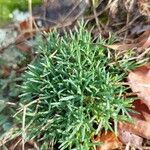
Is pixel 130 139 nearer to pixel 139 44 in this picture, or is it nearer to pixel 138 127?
pixel 138 127

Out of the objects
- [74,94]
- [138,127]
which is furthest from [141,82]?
[74,94]

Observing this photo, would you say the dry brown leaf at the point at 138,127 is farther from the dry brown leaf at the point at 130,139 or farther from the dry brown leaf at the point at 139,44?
the dry brown leaf at the point at 139,44

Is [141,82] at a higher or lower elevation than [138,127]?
higher

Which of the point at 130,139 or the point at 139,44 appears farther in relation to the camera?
the point at 139,44

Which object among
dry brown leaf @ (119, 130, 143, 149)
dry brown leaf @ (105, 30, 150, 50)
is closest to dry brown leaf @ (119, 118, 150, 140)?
dry brown leaf @ (119, 130, 143, 149)

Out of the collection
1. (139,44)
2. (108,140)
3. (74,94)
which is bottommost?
(108,140)

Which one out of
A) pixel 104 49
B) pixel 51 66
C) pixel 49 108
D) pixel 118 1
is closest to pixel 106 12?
pixel 118 1

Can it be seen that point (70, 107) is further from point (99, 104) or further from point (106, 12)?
point (106, 12)
